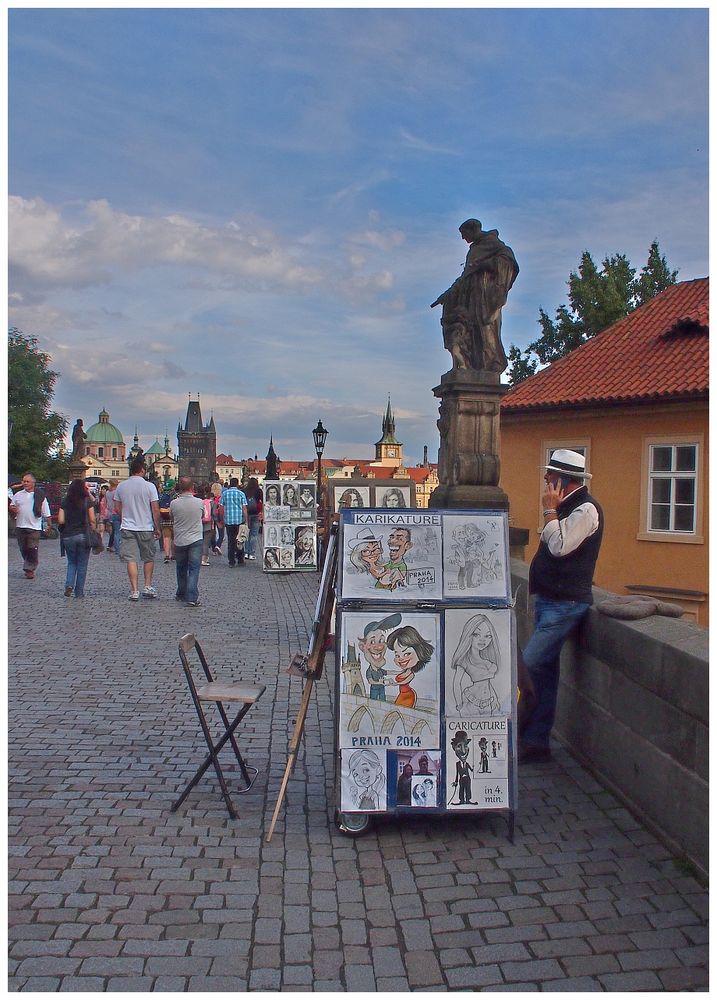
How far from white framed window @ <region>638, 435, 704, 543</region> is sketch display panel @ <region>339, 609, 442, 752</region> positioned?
17690 millimetres

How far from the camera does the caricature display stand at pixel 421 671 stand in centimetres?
442

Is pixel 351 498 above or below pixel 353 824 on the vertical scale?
above

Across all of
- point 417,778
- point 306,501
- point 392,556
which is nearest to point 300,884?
point 417,778

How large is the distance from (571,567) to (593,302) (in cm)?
3445

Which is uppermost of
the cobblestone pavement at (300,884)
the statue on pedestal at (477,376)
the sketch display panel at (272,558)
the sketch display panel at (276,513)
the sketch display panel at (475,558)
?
the statue on pedestal at (477,376)

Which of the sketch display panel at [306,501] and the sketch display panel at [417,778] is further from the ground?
the sketch display panel at [306,501]

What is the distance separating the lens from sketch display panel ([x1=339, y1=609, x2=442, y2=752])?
4426mm

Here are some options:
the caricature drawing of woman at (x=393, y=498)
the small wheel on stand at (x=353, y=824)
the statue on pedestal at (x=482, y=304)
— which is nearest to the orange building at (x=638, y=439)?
the statue on pedestal at (x=482, y=304)

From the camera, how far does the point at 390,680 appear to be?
445 centimetres

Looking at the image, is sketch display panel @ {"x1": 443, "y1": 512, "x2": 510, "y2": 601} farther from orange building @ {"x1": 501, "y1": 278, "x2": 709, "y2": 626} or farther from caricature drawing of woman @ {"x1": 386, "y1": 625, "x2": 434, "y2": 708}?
orange building @ {"x1": 501, "y1": 278, "x2": 709, "y2": 626}

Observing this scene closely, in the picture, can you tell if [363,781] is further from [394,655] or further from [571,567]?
[571,567]

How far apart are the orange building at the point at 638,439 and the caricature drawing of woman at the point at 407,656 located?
17388 mm

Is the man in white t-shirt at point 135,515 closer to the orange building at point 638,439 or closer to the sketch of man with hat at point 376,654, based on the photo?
the sketch of man with hat at point 376,654

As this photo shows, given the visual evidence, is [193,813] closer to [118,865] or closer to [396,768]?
[118,865]
